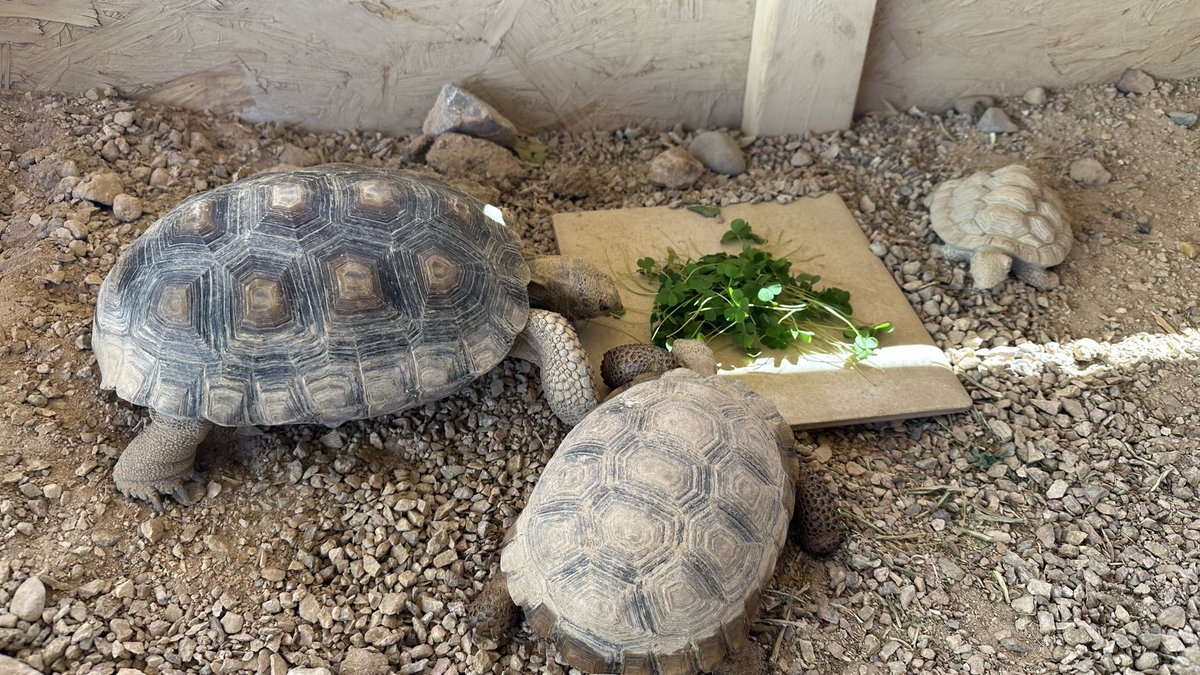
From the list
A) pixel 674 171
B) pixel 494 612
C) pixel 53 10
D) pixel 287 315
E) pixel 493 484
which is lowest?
pixel 493 484

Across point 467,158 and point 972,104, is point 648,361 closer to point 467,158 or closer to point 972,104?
point 467,158

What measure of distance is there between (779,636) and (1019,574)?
83cm

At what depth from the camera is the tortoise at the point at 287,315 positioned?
259cm

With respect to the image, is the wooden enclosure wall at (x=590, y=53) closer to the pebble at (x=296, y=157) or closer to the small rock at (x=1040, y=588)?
the pebble at (x=296, y=157)

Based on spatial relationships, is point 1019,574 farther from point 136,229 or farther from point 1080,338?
point 136,229

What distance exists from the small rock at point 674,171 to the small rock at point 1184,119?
2.49 metres

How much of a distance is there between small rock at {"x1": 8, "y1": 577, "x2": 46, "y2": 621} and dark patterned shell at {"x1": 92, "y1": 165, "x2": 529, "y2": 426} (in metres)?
0.59

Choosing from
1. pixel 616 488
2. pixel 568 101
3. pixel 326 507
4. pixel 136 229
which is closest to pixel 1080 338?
pixel 616 488

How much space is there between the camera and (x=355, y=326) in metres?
2.63

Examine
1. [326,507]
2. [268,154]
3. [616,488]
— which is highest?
[616,488]

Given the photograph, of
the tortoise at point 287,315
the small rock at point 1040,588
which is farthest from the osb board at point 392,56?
the small rock at point 1040,588

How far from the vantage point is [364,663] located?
2.36 meters

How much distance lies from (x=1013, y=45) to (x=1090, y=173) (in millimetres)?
837

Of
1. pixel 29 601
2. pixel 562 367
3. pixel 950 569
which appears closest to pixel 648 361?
pixel 562 367
